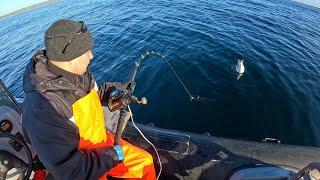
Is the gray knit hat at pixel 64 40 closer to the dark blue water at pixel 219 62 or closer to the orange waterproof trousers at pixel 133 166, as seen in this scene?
the orange waterproof trousers at pixel 133 166

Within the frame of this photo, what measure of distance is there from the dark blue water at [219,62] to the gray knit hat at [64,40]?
14.2 feet

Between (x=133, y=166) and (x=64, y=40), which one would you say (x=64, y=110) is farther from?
(x=133, y=166)

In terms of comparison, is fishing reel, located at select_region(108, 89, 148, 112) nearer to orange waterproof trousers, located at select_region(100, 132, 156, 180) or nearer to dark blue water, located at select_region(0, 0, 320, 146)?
orange waterproof trousers, located at select_region(100, 132, 156, 180)

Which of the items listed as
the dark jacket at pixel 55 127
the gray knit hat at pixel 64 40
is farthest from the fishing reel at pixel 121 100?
the gray knit hat at pixel 64 40

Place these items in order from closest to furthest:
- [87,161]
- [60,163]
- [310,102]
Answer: [60,163], [87,161], [310,102]

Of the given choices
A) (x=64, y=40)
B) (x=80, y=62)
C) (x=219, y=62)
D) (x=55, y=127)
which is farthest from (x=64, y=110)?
(x=219, y=62)

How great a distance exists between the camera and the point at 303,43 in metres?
11.6

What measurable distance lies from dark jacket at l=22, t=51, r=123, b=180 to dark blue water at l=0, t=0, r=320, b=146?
4073mm

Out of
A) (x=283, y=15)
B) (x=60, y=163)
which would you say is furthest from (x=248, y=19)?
(x=60, y=163)

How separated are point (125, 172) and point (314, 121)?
5.21 meters

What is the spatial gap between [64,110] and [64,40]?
27.8 inches

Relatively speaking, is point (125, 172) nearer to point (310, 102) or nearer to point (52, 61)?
point (52, 61)

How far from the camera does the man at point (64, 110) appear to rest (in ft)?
8.93

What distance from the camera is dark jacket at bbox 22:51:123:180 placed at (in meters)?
2.71
